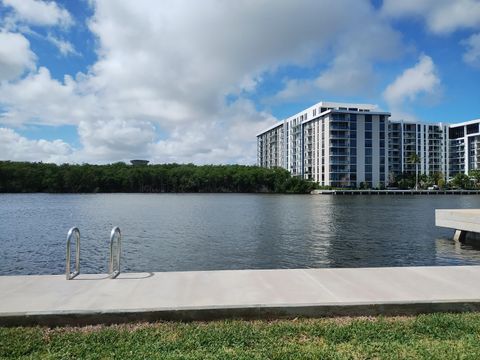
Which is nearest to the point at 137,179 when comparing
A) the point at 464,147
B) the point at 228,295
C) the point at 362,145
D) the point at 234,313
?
the point at 362,145

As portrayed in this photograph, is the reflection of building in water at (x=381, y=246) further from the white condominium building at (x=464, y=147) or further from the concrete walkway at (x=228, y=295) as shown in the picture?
the white condominium building at (x=464, y=147)

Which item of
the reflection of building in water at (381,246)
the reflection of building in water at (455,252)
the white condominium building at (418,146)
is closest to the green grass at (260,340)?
the reflection of building in water at (381,246)

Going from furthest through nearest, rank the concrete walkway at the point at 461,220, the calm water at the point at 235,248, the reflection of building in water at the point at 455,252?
the concrete walkway at the point at 461,220 < the reflection of building in water at the point at 455,252 < the calm water at the point at 235,248

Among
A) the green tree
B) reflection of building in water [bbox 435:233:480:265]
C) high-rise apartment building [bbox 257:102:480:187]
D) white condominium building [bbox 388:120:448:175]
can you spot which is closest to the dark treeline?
high-rise apartment building [bbox 257:102:480:187]

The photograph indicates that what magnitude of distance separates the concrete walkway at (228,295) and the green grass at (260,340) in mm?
262

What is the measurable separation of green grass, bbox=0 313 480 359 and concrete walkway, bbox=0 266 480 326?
26 centimetres

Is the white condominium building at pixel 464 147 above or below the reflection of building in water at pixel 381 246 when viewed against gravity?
above

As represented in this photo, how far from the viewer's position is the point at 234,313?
6914 millimetres

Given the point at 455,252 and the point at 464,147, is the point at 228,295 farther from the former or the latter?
the point at 464,147

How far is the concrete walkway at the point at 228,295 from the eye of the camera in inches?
265

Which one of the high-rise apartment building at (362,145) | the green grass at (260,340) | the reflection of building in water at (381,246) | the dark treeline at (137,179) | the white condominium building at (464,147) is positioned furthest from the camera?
the white condominium building at (464,147)

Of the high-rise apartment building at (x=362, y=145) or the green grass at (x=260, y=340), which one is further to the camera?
the high-rise apartment building at (x=362, y=145)

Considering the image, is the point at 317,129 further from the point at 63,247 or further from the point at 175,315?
the point at 175,315

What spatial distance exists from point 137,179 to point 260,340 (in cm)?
16570
